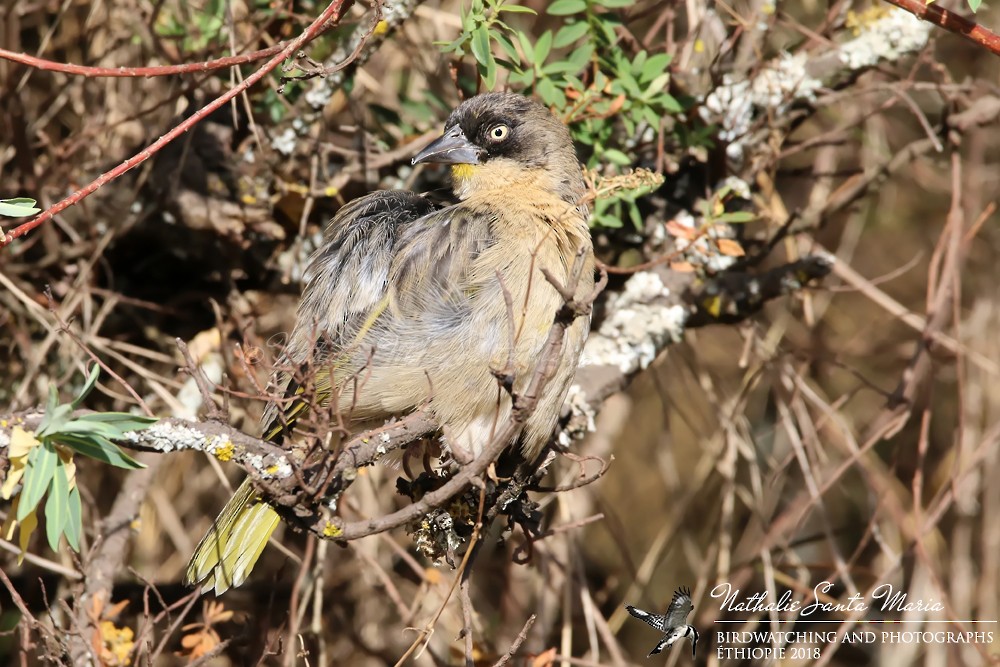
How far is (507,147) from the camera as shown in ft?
11.2

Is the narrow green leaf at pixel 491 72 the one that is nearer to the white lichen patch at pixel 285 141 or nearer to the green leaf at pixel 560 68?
the green leaf at pixel 560 68

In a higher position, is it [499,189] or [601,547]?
[499,189]

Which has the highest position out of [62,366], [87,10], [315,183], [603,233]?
[87,10]

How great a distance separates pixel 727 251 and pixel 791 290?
1.40ft

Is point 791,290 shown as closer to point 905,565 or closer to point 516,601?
point 905,565

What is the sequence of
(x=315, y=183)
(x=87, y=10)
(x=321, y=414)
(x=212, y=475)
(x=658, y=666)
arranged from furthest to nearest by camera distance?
(x=658, y=666) → (x=212, y=475) → (x=87, y=10) → (x=315, y=183) → (x=321, y=414)

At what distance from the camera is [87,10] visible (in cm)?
415

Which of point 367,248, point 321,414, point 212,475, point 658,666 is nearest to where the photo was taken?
point 321,414

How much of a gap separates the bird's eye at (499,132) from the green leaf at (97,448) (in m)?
1.75

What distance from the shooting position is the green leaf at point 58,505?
2.14 m

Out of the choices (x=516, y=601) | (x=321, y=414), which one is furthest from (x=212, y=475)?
(x=321, y=414)

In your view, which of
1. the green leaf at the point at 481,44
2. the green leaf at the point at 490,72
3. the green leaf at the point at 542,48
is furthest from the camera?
the green leaf at the point at 542,48

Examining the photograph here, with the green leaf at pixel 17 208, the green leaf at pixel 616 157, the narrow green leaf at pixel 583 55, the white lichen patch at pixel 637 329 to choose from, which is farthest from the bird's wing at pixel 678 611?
the green leaf at pixel 17 208

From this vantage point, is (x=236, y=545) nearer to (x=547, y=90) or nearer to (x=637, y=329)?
(x=637, y=329)
